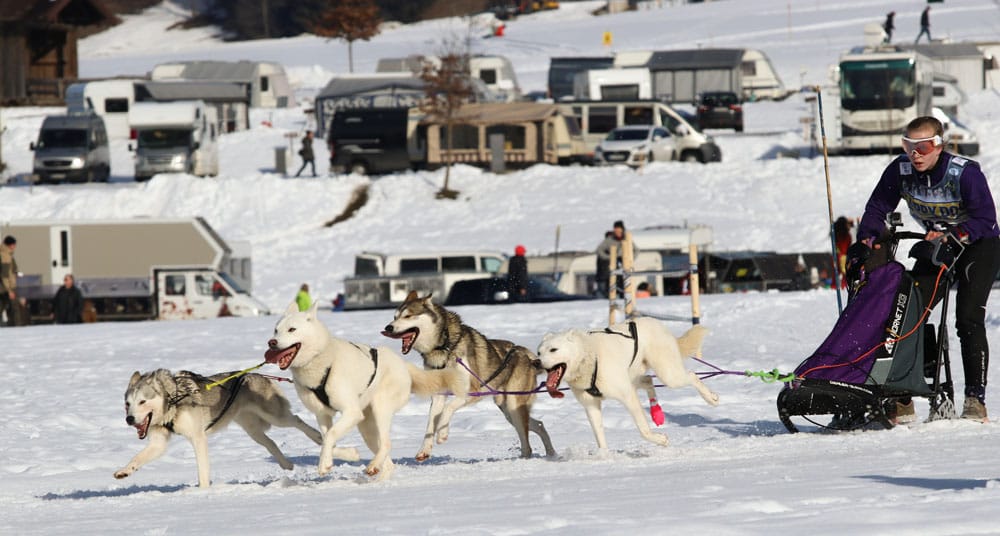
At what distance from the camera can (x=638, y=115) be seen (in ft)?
127

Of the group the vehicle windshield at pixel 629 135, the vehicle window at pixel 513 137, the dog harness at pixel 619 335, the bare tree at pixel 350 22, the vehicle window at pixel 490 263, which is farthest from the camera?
the bare tree at pixel 350 22

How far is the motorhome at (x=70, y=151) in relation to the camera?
34.7 m

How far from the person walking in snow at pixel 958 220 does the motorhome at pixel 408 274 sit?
13877 mm

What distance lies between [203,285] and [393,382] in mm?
17097

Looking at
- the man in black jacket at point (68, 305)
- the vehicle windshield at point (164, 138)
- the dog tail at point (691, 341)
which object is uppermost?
the vehicle windshield at point (164, 138)

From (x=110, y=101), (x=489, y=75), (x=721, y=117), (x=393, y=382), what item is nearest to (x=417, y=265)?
(x=393, y=382)

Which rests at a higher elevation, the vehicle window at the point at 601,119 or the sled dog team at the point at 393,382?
the vehicle window at the point at 601,119

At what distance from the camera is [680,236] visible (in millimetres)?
23656

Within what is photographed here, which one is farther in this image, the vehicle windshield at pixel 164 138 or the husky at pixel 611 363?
the vehicle windshield at pixel 164 138

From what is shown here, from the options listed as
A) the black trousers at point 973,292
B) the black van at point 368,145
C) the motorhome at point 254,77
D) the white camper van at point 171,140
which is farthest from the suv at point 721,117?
the black trousers at point 973,292

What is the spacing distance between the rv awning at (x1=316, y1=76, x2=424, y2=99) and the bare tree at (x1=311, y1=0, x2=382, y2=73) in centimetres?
2098

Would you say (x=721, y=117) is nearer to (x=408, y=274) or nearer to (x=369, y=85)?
(x=369, y=85)

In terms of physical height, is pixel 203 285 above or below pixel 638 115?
below

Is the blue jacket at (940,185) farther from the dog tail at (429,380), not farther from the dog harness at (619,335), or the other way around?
the dog tail at (429,380)
